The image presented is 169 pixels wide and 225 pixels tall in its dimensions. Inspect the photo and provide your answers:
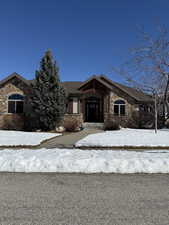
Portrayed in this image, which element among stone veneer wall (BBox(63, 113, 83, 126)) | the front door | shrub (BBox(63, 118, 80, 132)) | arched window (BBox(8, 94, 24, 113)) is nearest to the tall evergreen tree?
shrub (BBox(63, 118, 80, 132))

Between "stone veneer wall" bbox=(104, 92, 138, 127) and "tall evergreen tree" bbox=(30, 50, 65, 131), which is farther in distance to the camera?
"stone veneer wall" bbox=(104, 92, 138, 127)

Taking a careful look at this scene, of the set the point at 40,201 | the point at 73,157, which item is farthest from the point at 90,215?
the point at 73,157

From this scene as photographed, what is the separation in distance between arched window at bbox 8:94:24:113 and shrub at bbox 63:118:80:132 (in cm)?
590

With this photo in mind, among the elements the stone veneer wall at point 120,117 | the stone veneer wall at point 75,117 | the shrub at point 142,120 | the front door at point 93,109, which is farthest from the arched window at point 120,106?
the stone veneer wall at point 75,117

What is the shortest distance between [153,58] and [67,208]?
19.4 meters

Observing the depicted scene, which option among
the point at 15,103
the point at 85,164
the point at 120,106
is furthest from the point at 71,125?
the point at 85,164

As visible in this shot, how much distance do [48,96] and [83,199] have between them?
14382 mm

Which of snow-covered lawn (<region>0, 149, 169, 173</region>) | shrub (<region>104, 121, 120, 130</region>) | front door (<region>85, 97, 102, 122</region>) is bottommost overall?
A: snow-covered lawn (<region>0, 149, 169, 173</region>)

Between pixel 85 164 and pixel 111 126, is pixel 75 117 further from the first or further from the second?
pixel 85 164

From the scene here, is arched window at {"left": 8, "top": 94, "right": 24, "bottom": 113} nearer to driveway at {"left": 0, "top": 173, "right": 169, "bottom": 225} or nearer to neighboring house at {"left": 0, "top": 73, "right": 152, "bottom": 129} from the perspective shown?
neighboring house at {"left": 0, "top": 73, "right": 152, "bottom": 129}

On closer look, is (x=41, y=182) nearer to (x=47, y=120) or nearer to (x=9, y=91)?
(x=47, y=120)

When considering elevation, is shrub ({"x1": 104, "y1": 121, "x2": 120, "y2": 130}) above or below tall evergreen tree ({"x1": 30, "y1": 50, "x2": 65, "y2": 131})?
below

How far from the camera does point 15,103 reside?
64.8 ft

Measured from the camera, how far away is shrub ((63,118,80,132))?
1717cm
